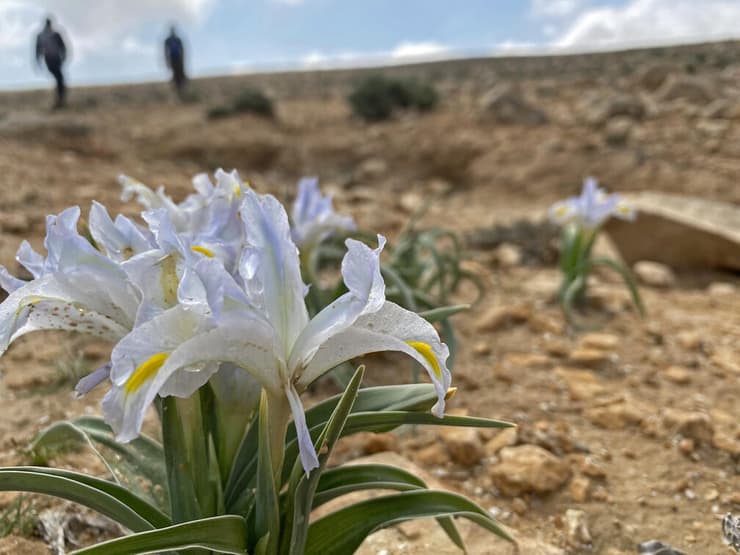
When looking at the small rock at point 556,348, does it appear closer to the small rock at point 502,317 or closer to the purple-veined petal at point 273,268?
the small rock at point 502,317

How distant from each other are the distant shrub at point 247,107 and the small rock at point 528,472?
11.4 meters

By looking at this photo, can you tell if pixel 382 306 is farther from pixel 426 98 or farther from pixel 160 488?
pixel 426 98

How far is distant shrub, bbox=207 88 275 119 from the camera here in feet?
40.8

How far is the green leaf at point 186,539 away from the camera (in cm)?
88

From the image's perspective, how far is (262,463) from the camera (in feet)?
3.38

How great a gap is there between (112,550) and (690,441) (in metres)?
2.22

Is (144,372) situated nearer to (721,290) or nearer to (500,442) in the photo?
(500,442)

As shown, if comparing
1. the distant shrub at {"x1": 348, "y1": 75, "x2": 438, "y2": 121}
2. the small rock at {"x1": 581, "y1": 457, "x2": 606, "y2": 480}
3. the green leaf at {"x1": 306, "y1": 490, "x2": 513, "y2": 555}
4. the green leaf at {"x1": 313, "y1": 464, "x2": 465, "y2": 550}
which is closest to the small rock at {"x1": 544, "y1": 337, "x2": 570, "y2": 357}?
the small rock at {"x1": 581, "y1": 457, "x2": 606, "y2": 480}

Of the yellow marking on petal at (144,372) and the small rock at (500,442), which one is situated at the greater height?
the yellow marking on petal at (144,372)

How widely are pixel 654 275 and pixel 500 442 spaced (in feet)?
10.8

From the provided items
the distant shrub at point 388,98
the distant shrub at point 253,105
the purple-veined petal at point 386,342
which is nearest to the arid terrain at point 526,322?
the purple-veined petal at point 386,342

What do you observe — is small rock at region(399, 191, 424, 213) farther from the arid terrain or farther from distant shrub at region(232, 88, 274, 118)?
distant shrub at region(232, 88, 274, 118)

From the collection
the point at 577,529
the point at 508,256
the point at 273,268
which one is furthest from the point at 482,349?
the point at 273,268

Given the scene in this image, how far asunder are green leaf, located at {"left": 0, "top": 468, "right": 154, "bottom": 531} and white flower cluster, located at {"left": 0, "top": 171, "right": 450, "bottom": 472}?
0.50 feet
